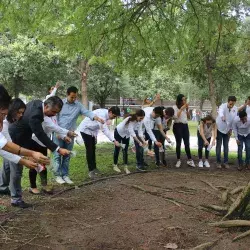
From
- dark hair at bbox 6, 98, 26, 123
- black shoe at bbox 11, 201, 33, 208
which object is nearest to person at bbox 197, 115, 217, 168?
black shoe at bbox 11, 201, 33, 208

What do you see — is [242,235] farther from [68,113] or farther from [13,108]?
[68,113]

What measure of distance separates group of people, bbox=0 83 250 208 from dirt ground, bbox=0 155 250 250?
0.61 metres

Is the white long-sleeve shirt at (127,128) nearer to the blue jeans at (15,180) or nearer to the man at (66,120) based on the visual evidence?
the man at (66,120)

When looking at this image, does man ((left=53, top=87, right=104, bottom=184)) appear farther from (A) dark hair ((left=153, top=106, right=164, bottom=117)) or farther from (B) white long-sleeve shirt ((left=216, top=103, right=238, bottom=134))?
(B) white long-sleeve shirt ((left=216, top=103, right=238, bottom=134))

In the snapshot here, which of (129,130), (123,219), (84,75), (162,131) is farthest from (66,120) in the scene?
(84,75)

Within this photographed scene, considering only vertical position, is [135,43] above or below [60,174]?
above

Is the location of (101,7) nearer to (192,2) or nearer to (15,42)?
(192,2)

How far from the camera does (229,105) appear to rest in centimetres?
912

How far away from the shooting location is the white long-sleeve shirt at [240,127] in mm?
9094

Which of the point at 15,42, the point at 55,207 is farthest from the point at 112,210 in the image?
the point at 15,42

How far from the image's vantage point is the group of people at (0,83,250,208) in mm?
4973

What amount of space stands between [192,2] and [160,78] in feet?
126

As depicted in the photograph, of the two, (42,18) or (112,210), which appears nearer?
(112,210)

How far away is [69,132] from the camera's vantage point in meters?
6.35
